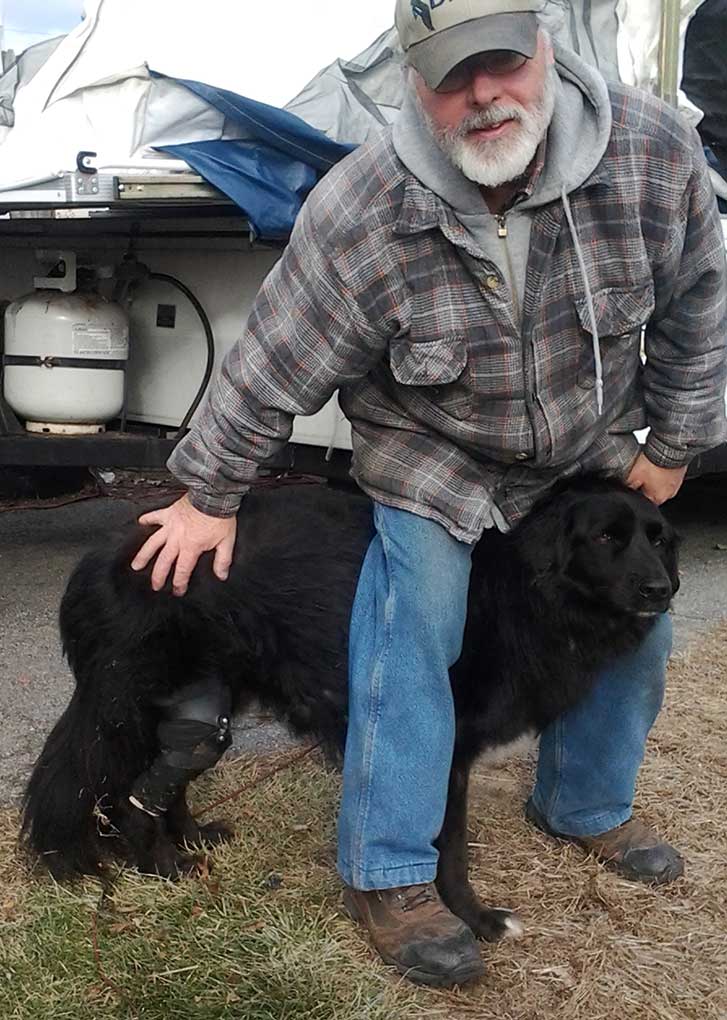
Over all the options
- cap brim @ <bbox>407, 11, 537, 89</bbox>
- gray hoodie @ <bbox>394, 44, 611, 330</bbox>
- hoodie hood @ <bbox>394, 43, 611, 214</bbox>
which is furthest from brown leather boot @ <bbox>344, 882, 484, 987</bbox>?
cap brim @ <bbox>407, 11, 537, 89</bbox>

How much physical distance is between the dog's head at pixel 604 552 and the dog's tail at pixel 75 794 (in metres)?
1.08

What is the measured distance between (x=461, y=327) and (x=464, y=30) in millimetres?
572

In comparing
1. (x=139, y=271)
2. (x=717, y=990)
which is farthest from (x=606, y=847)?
(x=139, y=271)

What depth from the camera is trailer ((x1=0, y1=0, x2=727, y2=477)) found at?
3979 mm

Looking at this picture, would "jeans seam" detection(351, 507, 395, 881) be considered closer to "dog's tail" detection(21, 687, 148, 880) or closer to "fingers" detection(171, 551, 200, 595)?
"fingers" detection(171, 551, 200, 595)

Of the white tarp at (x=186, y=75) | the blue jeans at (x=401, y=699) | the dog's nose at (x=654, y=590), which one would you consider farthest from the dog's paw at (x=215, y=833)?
the white tarp at (x=186, y=75)

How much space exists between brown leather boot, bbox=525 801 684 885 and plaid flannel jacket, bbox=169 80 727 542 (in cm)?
101

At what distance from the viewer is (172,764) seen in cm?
264

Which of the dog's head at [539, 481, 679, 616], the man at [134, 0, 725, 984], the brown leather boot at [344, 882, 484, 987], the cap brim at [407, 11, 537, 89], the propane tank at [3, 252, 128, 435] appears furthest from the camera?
the propane tank at [3, 252, 128, 435]

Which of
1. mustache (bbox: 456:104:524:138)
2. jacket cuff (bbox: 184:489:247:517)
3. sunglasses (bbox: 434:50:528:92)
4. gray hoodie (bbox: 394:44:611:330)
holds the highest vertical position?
sunglasses (bbox: 434:50:528:92)

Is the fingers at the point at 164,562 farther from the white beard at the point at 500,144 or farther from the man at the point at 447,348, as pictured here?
the white beard at the point at 500,144

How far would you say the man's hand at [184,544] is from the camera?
2514mm

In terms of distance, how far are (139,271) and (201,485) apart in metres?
2.58

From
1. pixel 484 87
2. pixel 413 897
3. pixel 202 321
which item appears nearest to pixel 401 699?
pixel 413 897
